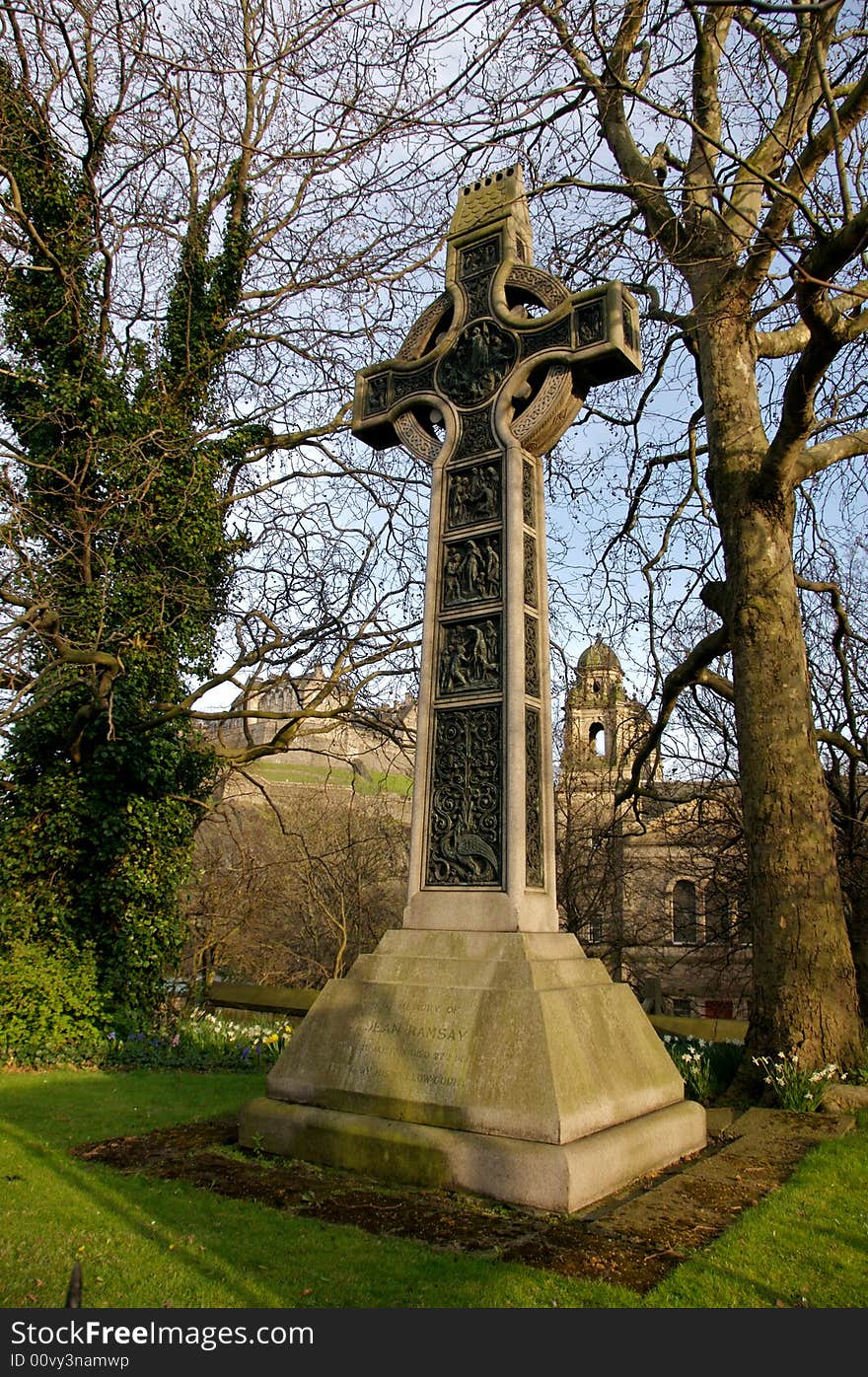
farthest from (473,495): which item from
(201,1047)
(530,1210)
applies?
(201,1047)

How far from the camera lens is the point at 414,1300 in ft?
9.85

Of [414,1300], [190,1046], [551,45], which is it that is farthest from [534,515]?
[190,1046]

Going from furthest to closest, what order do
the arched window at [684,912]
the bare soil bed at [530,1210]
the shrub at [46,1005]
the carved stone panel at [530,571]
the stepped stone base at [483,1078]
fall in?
the arched window at [684,912]
the shrub at [46,1005]
the carved stone panel at [530,571]
the stepped stone base at [483,1078]
the bare soil bed at [530,1210]

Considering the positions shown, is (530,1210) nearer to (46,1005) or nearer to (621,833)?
(46,1005)

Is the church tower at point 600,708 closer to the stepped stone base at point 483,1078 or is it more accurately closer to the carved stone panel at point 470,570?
the carved stone panel at point 470,570

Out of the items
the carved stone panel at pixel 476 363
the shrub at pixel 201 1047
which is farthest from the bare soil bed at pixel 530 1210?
the carved stone panel at pixel 476 363

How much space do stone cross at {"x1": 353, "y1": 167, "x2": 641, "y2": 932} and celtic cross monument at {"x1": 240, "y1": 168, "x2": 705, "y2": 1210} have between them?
0.01 meters

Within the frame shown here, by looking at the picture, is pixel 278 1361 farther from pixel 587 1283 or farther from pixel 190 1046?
pixel 190 1046

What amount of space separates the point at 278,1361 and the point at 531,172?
1091 centimetres

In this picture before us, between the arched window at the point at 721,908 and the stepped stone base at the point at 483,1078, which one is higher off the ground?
the arched window at the point at 721,908

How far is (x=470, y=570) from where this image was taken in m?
6.00

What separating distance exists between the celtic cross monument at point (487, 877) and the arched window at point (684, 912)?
20.8 m

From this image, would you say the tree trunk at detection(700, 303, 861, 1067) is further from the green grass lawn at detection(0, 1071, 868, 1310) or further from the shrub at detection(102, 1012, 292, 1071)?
the shrub at detection(102, 1012, 292, 1071)

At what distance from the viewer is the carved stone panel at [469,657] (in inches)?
224
